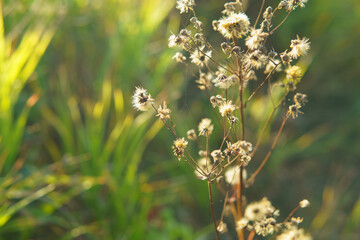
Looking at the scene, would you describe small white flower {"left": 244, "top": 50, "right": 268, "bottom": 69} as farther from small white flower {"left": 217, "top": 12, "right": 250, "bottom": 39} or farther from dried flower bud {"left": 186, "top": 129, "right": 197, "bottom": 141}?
dried flower bud {"left": 186, "top": 129, "right": 197, "bottom": 141}

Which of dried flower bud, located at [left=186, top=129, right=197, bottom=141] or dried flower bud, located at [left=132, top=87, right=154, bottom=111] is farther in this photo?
dried flower bud, located at [left=186, top=129, right=197, bottom=141]

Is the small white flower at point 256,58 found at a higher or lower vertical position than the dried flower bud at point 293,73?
lower

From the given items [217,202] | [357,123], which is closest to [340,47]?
[357,123]

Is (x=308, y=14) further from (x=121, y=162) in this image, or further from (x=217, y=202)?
(x=121, y=162)

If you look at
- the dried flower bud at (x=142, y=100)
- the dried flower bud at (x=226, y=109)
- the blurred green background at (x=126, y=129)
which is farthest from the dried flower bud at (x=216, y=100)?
the blurred green background at (x=126, y=129)

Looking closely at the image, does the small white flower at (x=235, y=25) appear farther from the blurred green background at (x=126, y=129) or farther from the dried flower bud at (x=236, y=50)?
the blurred green background at (x=126, y=129)

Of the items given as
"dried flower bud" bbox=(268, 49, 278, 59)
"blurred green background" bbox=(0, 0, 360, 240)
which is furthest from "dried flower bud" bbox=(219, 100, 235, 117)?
"blurred green background" bbox=(0, 0, 360, 240)

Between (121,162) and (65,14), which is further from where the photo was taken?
(65,14)

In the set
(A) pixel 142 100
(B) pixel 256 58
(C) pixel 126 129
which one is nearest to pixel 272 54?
(B) pixel 256 58

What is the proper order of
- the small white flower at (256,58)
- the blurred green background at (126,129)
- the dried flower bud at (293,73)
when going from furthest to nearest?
the blurred green background at (126,129)
the dried flower bud at (293,73)
the small white flower at (256,58)
